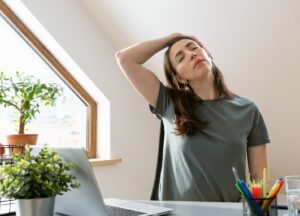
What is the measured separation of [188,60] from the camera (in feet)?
4.64

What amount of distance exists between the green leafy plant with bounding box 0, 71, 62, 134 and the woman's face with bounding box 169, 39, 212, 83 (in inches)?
39.3

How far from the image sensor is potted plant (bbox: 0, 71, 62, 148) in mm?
2104

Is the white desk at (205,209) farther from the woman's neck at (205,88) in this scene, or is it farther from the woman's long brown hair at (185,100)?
the woman's neck at (205,88)

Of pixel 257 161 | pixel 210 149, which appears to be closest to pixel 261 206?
pixel 210 149

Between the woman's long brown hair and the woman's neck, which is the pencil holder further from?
the woman's neck

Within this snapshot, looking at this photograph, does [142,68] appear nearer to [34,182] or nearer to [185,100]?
[185,100]

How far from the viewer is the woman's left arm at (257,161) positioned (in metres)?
1.44

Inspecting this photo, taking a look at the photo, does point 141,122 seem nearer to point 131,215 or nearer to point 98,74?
point 98,74

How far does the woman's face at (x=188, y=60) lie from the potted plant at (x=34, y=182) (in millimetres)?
684

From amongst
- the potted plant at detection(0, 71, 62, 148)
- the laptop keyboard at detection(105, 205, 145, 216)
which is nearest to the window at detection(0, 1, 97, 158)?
the potted plant at detection(0, 71, 62, 148)

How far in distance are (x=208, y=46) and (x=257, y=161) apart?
0.97m

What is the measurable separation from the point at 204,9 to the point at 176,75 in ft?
2.35

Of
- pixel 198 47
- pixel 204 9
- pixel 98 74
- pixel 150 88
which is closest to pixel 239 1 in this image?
pixel 204 9

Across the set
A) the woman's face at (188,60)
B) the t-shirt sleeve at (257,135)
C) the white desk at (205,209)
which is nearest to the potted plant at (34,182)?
the white desk at (205,209)
